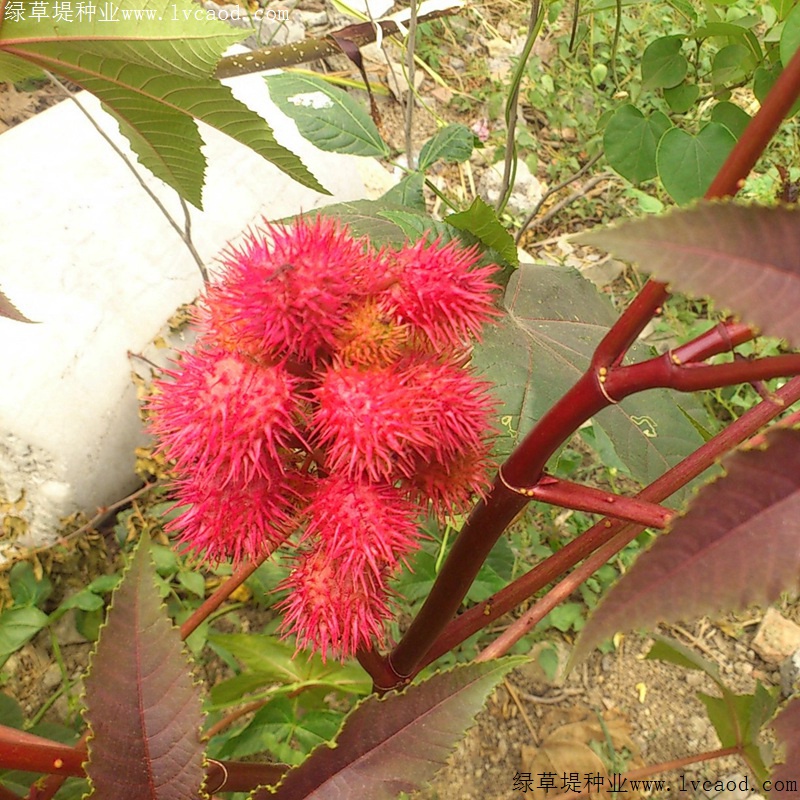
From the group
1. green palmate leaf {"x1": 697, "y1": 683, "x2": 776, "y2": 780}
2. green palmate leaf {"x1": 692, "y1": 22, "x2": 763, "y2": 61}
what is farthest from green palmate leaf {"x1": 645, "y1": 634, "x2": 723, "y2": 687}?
green palmate leaf {"x1": 692, "y1": 22, "x2": 763, "y2": 61}

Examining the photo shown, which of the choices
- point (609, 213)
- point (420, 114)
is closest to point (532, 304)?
point (609, 213)

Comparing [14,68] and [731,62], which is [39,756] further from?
[731,62]

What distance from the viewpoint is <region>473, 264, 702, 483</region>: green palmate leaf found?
0.81 meters

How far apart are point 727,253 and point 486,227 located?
43 cm

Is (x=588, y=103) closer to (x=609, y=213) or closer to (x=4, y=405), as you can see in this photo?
(x=609, y=213)

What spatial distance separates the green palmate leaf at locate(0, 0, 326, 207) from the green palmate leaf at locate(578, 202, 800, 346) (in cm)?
45

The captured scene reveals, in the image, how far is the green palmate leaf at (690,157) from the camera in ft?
3.19

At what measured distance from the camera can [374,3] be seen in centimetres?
200

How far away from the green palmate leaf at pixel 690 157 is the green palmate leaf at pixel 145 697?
0.81 m

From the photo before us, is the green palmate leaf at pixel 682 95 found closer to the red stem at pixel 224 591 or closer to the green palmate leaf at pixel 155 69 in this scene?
the green palmate leaf at pixel 155 69

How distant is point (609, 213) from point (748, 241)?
1791mm

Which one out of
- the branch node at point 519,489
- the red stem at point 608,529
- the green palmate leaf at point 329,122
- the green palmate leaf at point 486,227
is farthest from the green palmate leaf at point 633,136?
the branch node at point 519,489

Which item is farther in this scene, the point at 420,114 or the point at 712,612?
the point at 420,114

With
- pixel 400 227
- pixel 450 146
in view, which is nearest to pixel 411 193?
pixel 450 146
